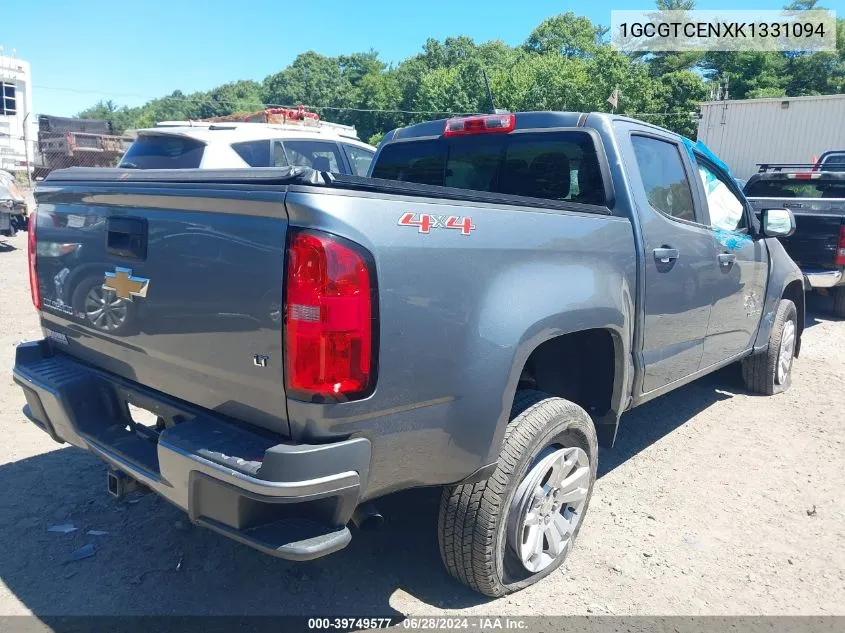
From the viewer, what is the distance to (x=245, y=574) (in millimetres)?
Answer: 2941

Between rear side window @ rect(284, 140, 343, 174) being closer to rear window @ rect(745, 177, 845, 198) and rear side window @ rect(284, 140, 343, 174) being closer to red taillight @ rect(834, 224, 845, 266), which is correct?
rear window @ rect(745, 177, 845, 198)

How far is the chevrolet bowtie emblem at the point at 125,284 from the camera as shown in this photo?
7.90ft

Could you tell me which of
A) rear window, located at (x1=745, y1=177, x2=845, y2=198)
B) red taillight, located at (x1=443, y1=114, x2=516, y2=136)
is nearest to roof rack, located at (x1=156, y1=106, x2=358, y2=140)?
red taillight, located at (x1=443, y1=114, x2=516, y2=136)

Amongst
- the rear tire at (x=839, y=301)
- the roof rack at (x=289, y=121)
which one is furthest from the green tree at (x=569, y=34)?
the rear tire at (x=839, y=301)

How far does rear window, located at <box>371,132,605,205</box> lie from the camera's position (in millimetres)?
3426

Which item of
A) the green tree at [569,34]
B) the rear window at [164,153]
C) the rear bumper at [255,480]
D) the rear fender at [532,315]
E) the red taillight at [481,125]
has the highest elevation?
the green tree at [569,34]

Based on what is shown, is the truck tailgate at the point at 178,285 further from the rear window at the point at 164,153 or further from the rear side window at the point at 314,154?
the rear side window at the point at 314,154

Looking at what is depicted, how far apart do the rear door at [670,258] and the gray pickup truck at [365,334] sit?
0.02 metres

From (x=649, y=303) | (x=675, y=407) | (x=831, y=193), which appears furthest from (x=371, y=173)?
(x=831, y=193)

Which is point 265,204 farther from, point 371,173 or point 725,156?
point 725,156

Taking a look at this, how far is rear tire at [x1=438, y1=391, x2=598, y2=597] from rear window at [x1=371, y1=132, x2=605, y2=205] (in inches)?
47.0

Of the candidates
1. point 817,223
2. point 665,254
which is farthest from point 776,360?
point 817,223

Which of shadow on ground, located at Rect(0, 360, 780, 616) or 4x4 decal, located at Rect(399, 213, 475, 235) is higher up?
4x4 decal, located at Rect(399, 213, 475, 235)

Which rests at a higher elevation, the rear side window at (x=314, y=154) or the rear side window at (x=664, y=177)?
the rear side window at (x=314, y=154)
